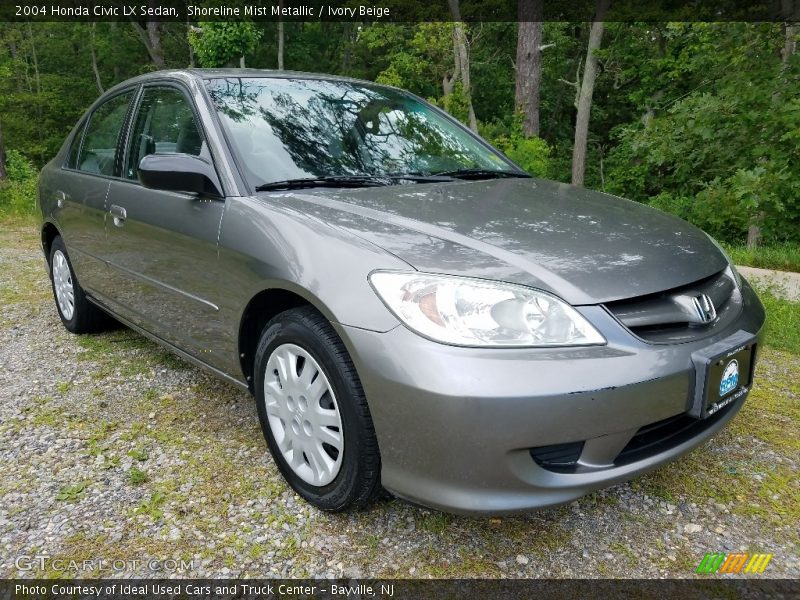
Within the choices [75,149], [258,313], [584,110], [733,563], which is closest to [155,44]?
[584,110]

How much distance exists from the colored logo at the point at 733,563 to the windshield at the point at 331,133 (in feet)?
6.17

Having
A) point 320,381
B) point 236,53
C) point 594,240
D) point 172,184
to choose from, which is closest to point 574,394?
point 594,240

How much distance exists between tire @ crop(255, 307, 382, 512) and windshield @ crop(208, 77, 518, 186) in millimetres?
736

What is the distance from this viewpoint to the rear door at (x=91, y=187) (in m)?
3.55

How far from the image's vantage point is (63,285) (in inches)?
172

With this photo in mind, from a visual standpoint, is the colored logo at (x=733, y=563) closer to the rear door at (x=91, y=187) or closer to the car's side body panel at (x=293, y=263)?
the car's side body panel at (x=293, y=263)

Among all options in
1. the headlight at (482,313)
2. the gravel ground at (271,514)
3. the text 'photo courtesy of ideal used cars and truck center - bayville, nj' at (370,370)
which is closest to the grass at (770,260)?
the text 'photo courtesy of ideal used cars and truck center - bayville, nj' at (370,370)

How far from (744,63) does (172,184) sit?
818 cm

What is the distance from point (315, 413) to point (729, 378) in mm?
1361

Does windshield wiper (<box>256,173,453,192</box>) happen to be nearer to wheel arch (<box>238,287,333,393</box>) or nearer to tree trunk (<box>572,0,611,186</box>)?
wheel arch (<box>238,287,333,393</box>)

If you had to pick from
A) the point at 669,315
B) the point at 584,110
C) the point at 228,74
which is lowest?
the point at 669,315

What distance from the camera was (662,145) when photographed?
9.45 metres

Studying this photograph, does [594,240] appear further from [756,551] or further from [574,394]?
[756,551]

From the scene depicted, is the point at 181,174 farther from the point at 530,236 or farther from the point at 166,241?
the point at 530,236
